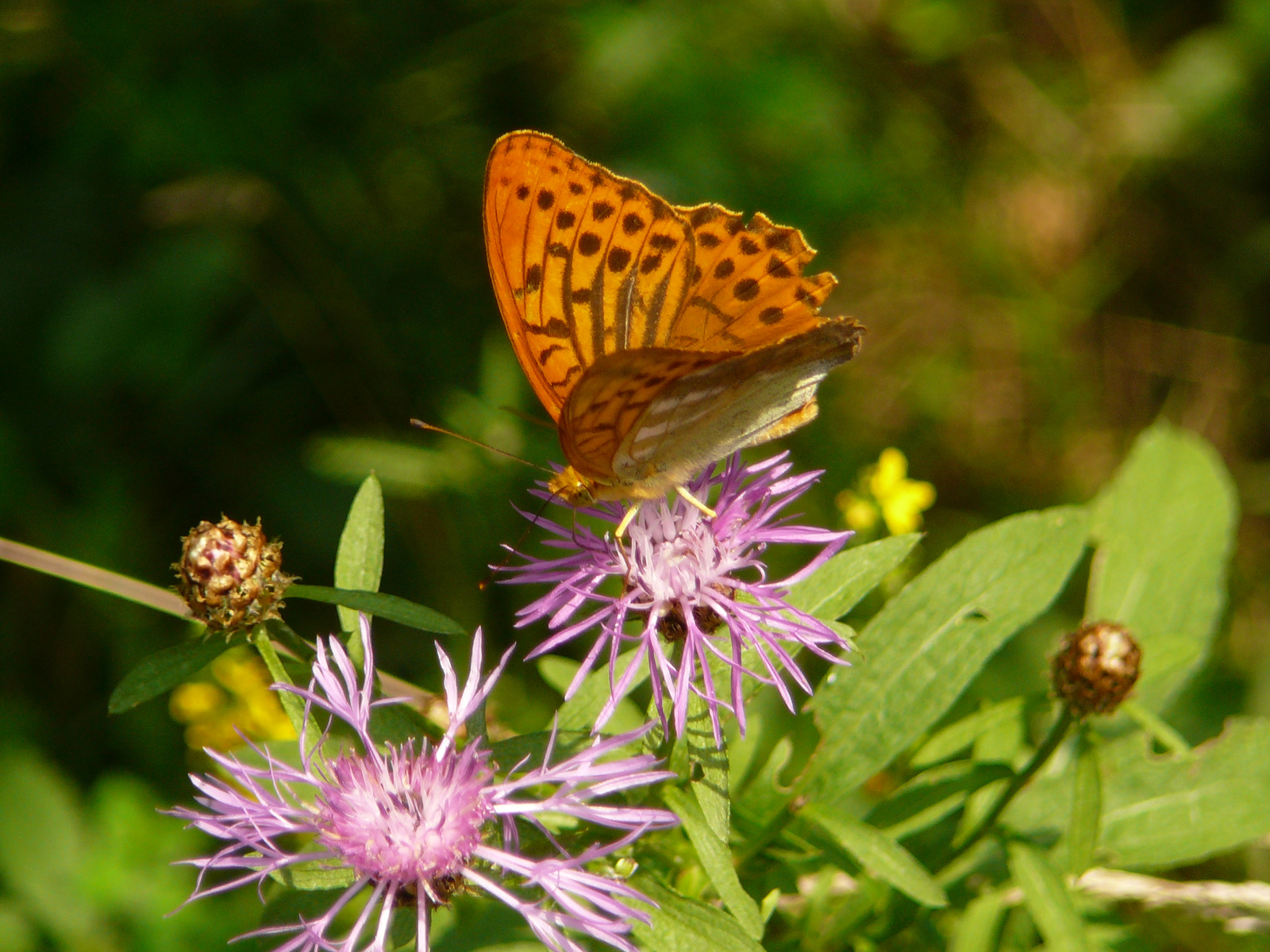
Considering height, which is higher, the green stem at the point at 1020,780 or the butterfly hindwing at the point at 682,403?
the butterfly hindwing at the point at 682,403

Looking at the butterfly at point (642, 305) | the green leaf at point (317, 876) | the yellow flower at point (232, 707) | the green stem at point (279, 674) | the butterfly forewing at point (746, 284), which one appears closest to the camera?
the green leaf at point (317, 876)

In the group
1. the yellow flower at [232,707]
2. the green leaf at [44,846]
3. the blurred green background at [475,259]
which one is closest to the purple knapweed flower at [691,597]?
the yellow flower at [232,707]

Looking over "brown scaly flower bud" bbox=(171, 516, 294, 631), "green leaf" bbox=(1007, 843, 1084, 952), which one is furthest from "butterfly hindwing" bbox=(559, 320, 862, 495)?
"green leaf" bbox=(1007, 843, 1084, 952)

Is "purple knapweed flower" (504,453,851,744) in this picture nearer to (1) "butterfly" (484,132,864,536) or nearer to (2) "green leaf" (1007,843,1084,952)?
(1) "butterfly" (484,132,864,536)

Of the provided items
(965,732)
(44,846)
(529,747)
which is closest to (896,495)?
(965,732)

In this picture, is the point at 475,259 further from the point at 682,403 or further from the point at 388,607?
the point at 388,607

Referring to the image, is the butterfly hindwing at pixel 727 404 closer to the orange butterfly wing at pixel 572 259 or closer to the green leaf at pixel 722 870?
the orange butterfly wing at pixel 572 259
